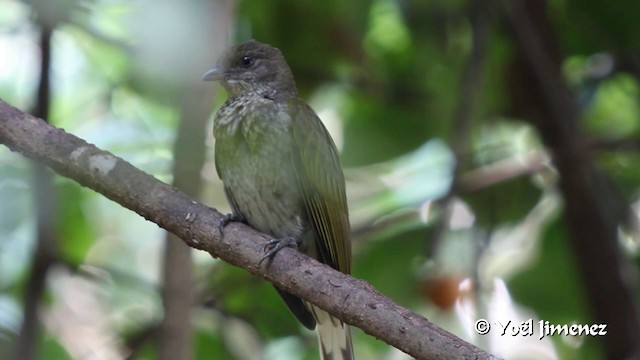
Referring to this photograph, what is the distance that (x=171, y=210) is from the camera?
9.60ft

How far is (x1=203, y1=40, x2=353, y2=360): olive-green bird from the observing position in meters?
3.95

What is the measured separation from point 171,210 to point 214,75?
1.44 metres

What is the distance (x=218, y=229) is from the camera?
2.97 m

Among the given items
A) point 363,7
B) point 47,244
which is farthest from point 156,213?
point 363,7

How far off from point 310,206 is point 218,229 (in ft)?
3.40

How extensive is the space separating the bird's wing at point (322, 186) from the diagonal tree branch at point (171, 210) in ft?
2.89

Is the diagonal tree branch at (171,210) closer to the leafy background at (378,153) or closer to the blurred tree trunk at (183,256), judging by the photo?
the blurred tree trunk at (183,256)

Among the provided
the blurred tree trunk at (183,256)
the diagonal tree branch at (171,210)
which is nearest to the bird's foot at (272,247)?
the diagonal tree branch at (171,210)

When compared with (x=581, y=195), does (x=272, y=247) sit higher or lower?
lower

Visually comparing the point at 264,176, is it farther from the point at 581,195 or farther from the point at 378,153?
the point at 581,195

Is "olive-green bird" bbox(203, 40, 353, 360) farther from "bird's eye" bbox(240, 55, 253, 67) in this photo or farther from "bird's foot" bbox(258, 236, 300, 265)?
"bird's foot" bbox(258, 236, 300, 265)

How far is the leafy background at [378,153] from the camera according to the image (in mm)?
4266

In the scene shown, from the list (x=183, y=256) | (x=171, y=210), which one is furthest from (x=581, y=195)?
(x=171, y=210)

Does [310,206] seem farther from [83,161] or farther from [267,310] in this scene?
[83,161]
